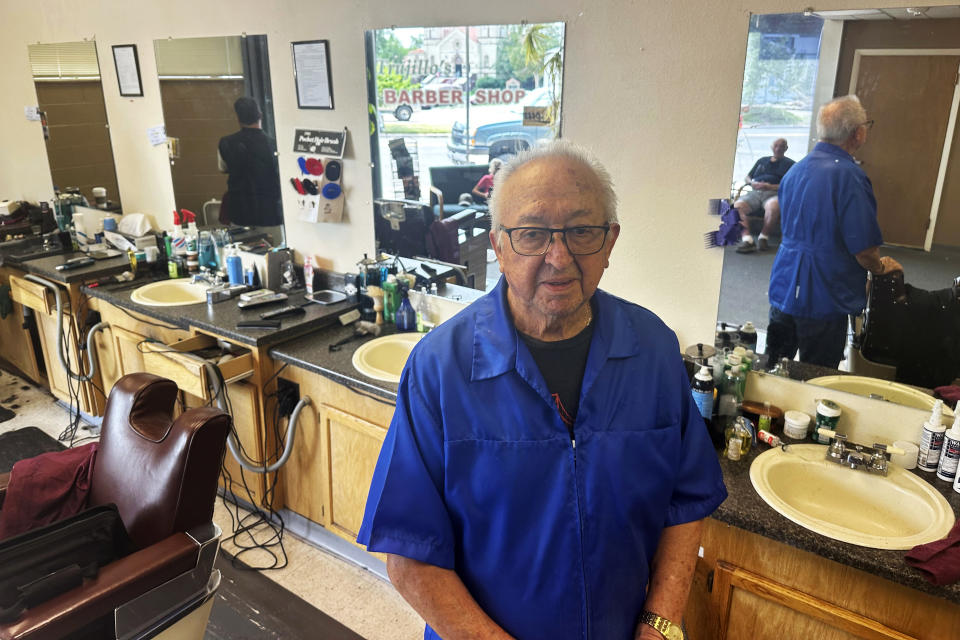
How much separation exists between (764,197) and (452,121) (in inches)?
46.2

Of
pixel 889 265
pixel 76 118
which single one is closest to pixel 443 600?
pixel 889 265

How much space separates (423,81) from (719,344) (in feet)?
4.84

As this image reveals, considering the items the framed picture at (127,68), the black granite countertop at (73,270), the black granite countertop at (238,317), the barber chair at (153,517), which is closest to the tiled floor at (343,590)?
the barber chair at (153,517)

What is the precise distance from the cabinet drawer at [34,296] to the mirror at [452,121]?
1.90 meters

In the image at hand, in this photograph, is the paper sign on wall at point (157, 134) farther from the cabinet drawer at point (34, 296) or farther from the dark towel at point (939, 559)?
the dark towel at point (939, 559)

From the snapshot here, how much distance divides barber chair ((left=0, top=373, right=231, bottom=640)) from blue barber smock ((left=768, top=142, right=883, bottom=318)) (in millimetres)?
1735

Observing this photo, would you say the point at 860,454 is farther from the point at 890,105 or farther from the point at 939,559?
the point at 890,105

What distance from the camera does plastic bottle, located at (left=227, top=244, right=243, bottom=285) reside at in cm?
326

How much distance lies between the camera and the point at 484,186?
256 centimetres

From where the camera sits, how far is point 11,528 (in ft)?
6.38

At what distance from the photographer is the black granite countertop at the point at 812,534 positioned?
4.82 feet

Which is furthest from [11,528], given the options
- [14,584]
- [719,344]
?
[719,344]

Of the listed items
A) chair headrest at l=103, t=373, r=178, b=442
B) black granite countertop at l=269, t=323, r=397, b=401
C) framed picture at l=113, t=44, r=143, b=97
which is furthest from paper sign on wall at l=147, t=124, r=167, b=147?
chair headrest at l=103, t=373, r=178, b=442

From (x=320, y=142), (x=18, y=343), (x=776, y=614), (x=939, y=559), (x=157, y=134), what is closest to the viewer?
(x=939, y=559)
